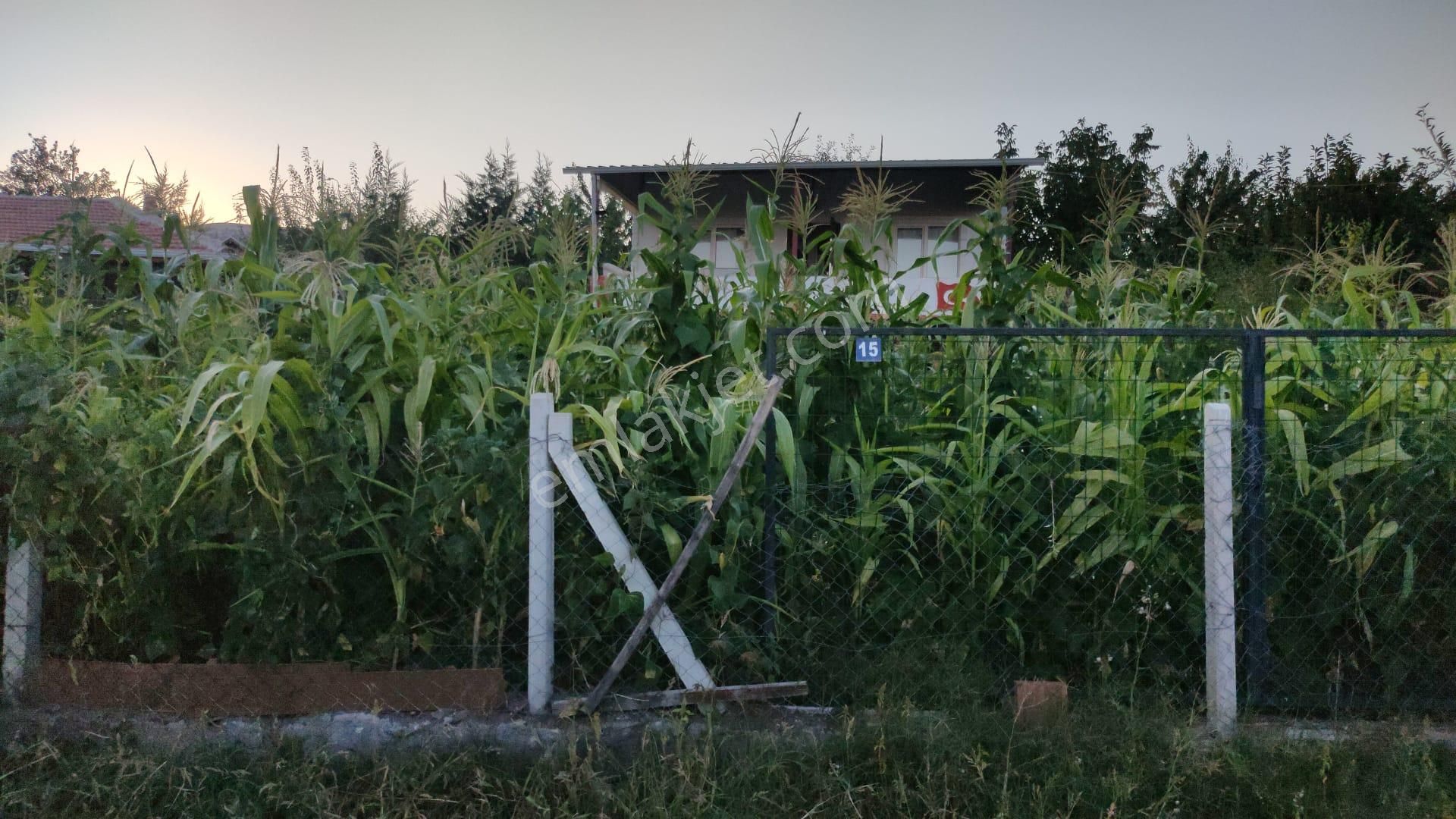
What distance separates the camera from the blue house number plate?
A: 3740mm

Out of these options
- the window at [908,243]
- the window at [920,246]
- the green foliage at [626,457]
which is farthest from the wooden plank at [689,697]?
the window at [908,243]

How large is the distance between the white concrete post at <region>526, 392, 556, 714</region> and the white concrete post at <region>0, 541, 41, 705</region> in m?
1.80

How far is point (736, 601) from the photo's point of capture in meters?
3.55

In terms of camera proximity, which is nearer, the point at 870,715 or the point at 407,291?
the point at 870,715

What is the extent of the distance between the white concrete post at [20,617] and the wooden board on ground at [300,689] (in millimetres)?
393

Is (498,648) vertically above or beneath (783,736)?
above

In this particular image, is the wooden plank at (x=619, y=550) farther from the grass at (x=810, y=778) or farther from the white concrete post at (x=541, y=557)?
the grass at (x=810, y=778)

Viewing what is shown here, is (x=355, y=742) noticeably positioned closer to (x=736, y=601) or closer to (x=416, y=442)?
(x=416, y=442)

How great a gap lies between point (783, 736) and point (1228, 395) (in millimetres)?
2243

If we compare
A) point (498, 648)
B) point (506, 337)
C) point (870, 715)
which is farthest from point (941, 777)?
point (506, 337)

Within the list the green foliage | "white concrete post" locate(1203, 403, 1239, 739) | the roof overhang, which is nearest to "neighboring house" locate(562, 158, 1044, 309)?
the roof overhang

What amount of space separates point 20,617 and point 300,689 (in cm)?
107

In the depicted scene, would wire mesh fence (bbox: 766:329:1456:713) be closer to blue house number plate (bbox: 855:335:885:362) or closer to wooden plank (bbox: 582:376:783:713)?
blue house number plate (bbox: 855:335:885:362)

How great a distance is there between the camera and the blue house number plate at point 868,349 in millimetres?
3740
